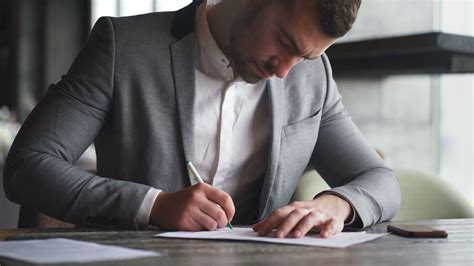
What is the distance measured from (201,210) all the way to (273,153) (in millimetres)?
438

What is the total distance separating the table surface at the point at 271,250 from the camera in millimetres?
1215

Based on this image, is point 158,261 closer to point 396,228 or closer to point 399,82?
point 396,228

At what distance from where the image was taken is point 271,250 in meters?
1.34

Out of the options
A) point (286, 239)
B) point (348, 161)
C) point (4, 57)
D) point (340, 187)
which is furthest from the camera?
point (4, 57)

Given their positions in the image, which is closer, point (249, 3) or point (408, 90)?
point (249, 3)

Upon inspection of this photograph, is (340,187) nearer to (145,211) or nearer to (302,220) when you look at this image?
(302,220)

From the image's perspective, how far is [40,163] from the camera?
5.73 ft

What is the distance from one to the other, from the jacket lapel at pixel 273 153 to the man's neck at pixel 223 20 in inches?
5.8

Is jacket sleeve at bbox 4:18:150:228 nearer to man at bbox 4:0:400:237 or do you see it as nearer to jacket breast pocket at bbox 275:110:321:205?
man at bbox 4:0:400:237

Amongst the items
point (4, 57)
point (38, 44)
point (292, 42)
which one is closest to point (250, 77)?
point (292, 42)

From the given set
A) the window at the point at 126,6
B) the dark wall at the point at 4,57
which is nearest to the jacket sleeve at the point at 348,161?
the window at the point at 126,6

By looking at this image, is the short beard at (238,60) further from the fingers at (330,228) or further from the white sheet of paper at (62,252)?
the white sheet of paper at (62,252)

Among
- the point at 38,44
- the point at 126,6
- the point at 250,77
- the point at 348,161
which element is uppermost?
the point at 250,77

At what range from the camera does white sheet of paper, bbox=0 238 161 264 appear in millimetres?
1163
